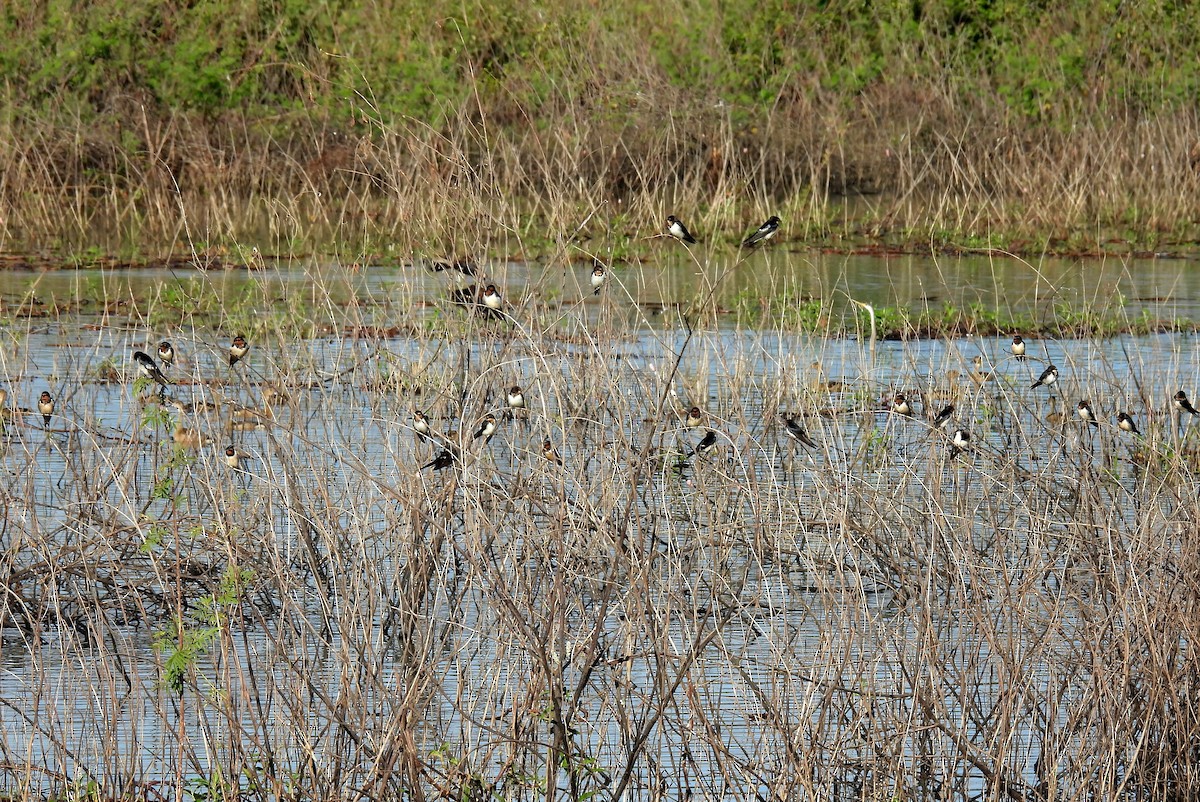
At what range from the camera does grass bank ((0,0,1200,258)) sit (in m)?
17.4

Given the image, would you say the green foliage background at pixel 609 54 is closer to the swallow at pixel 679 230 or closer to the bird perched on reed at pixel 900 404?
the bird perched on reed at pixel 900 404

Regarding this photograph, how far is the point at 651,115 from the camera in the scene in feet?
64.8

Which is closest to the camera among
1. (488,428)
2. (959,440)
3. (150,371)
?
(488,428)

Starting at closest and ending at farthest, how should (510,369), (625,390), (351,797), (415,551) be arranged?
(351,797)
(415,551)
(510,369)
(625,390)

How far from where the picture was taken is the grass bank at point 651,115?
683 inches

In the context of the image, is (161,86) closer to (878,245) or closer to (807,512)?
(878,245)

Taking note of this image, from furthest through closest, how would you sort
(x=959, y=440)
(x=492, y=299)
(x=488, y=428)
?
1. (x=959, y=440)
2. (x=492, y=299)
3. (x=488, y=428)

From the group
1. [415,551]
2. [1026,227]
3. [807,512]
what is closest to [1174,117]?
[1026,227]

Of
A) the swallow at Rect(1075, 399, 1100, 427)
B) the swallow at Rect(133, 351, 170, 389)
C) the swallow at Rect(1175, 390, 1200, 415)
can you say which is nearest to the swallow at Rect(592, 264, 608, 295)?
the swallow at Rect(133, 351, 170, 389)

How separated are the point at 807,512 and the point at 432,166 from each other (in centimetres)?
191

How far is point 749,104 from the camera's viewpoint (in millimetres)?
20906

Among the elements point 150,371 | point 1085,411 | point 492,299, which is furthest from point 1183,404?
point 150,371

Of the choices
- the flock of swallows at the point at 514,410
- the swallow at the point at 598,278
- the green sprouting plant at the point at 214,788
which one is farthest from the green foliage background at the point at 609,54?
the green sprouting plant at the point at 214,788

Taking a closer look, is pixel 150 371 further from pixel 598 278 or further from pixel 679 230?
pixel 679 230
